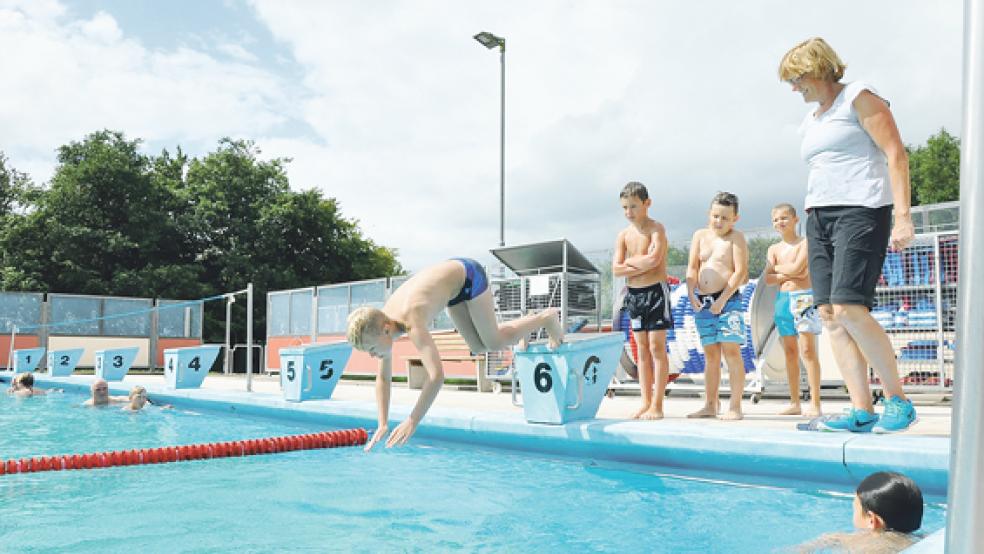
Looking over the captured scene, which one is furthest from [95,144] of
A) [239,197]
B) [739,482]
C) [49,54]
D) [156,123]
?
[739,482]

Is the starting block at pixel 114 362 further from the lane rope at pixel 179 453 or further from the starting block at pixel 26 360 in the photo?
the lane rope at pixel 179 453

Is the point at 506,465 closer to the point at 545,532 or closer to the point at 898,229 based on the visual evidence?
the point at 545,532

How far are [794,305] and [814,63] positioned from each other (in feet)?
8.32

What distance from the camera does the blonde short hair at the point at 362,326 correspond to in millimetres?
4012

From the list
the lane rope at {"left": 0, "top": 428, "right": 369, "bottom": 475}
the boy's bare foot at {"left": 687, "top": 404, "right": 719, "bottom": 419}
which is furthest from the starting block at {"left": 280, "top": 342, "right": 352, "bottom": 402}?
the boy's bare foot at {"left": 687, "top": 404, "right": 719, "bottom": 419}

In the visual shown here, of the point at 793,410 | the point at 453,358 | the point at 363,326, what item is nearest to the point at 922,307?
the point at 793,410

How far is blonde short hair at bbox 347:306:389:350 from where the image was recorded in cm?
401

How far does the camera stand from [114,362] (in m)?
15.1

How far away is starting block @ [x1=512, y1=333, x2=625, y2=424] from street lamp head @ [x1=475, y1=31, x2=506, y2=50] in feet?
45.9

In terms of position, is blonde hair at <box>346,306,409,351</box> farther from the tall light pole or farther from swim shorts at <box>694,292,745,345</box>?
the tall light pole

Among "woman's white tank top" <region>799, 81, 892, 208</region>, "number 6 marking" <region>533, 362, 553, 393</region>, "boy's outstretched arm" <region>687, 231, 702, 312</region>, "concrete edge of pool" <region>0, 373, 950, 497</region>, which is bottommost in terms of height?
"concrete edge of pool" <region>0, 373, 950, 497</region>

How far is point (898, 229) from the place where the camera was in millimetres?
3557

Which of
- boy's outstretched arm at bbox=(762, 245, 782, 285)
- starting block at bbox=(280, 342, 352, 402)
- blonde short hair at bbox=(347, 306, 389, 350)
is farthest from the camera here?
starting block at bbox=(280, 342, 352, 402)

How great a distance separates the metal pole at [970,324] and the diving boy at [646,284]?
5114 millimetres
